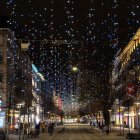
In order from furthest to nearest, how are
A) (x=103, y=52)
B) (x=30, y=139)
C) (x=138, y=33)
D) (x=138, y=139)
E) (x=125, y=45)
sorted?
(x=125, y=45) → (x=138, y=33) → (x=103, y=52) → (x=30, y=139) → (x=138, y=139)

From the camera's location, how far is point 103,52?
203 feet

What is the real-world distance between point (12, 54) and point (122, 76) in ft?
94.5

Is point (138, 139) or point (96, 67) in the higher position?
point (96, 67)

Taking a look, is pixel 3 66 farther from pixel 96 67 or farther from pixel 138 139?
pixel 138 139

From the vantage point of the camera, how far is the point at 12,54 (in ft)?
257

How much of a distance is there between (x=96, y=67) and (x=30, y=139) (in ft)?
81.3

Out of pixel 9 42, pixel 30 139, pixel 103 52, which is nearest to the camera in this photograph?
pixel 30 139

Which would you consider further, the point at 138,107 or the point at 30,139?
the point at 138,107

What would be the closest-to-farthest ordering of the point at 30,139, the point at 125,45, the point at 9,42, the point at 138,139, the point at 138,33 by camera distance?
the point at 138,139, the point at 30,139, the point at 138,33, the point at 9,42, the point at 125,45

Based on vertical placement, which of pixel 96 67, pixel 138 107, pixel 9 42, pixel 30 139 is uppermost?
pixel 9 42

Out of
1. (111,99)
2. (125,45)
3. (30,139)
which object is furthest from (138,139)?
(125,45)

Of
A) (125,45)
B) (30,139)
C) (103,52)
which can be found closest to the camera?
(30,139)

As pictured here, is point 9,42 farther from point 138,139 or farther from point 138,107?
point 138,139

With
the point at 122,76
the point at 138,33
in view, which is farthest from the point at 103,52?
the point at 122,76
